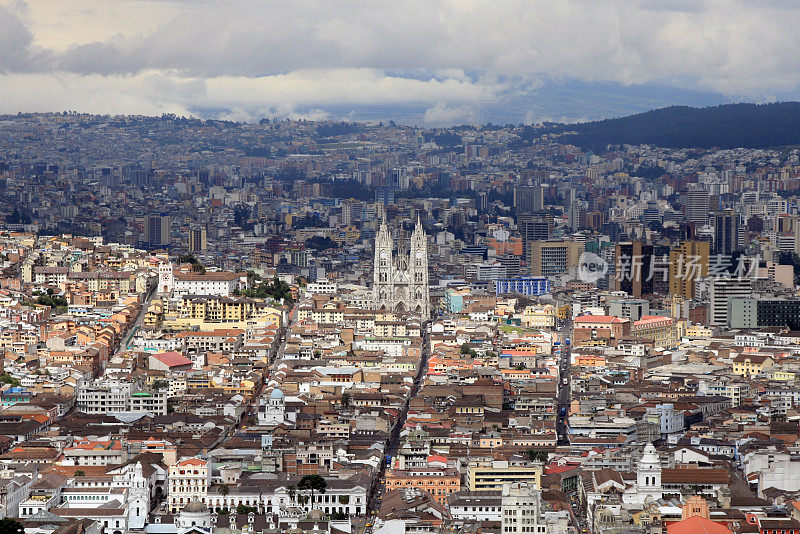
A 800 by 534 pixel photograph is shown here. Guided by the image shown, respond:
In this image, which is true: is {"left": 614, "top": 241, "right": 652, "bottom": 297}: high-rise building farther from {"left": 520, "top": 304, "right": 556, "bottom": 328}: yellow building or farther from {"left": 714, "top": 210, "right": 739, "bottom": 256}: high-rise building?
{"left": 714, "top": 210, "right": 739, "bottom": 256}: high-rise building

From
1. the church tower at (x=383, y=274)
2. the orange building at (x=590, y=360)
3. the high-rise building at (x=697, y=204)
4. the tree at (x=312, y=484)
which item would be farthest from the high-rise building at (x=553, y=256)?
the tree at (x=312, y=484)

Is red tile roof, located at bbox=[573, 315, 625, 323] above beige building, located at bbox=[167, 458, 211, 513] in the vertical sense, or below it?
above

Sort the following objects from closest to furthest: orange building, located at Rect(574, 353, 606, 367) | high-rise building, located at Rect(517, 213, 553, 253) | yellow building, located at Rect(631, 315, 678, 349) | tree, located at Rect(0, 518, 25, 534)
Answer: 1. tree, located at Rect(0, 518, 25, 534)
2. orange building, located at Rect(574, 353, 606, 367)
3. yellow building, located at Rect(631, 315, 678, 349)
4. high-rise building, located at Rect(517, 213, 553, 253)

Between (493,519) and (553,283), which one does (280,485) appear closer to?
(493,519)

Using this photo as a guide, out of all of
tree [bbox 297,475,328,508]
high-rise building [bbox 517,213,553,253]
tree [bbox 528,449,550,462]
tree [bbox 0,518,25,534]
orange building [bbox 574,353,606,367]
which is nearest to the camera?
tree [bbox 0,518,25,534]

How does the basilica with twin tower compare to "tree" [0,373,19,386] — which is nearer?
"tree" [0,373,19,386]

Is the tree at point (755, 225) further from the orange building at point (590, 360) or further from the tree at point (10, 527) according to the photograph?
the tree at point (10, 527)

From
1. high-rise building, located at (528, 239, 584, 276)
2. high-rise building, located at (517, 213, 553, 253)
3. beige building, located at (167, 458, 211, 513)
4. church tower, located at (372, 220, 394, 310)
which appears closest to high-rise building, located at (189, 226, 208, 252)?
high-rise building, located at (517, 213, 553, 253)
